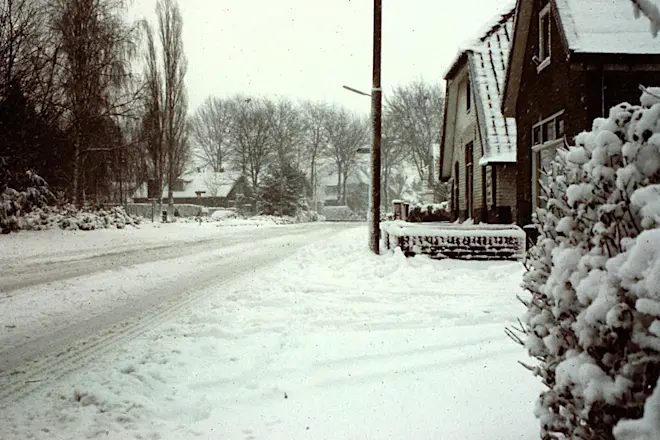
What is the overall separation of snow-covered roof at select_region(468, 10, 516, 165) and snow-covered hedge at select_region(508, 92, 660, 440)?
1324cm

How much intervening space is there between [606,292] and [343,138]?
66.3m

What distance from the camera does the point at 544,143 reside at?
11812mm

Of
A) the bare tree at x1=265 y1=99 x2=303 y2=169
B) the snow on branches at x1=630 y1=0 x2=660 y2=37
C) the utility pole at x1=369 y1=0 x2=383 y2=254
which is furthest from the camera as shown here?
the bare tree at x1=265 y1=99 x2=303 y2=169

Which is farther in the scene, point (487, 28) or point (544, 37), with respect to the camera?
point (487, 28)

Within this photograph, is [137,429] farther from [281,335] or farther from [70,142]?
[70,142]

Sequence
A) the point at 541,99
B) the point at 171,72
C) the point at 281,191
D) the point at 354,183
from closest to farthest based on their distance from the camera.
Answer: the point at 541,99 → the point at 171,72 → the point at 281,191 → the point at 354,183

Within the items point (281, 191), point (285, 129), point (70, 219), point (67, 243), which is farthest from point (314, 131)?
point (67, 243)

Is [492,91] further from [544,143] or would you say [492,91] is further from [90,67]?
[90,67]

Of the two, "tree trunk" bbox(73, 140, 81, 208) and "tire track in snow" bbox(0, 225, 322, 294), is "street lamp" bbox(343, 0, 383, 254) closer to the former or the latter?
"tire track in snow" bbox(0, 225, 322, 294)

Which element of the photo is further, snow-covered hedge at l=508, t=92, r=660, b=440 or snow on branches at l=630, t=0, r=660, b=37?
snow-covered hedge at l=508, t=92, r=660, b=440

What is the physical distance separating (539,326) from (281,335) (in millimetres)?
3297

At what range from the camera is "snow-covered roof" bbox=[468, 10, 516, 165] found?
15039 mm

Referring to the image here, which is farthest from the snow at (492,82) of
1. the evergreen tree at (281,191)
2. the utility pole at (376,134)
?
the evergreen tree at (281,191)

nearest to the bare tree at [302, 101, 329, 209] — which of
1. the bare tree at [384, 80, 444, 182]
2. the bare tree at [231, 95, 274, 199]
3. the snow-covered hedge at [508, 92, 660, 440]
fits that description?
the bare tree at [231, 95, 274, 199]
